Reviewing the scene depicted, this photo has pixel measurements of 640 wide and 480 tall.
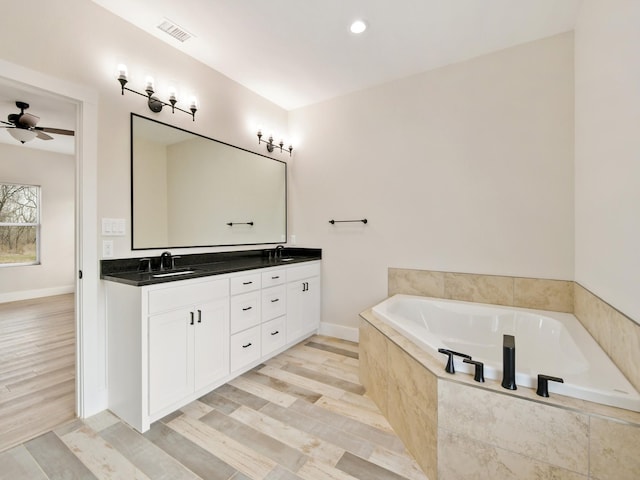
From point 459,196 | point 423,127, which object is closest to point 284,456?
point 459,196

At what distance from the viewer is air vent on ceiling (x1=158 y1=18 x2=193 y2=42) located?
2111 millimetres

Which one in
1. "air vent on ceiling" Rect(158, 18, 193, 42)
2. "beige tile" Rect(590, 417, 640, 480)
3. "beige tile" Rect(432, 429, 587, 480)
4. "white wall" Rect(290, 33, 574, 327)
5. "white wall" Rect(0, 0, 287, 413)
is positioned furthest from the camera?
"white wall" Rect(290, 33, 574, 327)

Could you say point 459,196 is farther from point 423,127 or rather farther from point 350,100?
point 350,100

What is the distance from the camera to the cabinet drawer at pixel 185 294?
1.76 m

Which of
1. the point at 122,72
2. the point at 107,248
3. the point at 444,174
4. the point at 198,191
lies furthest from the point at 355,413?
the point at 122,72

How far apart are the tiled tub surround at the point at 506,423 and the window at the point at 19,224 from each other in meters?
6.40

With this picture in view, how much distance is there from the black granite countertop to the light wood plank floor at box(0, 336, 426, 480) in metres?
0.88

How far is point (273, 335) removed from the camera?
2.67 metres

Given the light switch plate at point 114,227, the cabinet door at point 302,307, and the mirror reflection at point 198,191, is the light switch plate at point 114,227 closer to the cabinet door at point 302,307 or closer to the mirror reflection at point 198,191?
the mirror reflection at point 198,191

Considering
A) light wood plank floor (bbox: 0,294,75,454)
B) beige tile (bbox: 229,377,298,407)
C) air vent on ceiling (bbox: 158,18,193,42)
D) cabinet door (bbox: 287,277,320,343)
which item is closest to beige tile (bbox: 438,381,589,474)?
beige tile (bbox: 229,377,298,407)

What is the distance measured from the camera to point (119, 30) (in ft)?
6.68

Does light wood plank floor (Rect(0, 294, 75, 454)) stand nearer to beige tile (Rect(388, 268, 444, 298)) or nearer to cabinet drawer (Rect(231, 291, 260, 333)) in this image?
cabinet drawer (Rect(231, 291, 260, 333))

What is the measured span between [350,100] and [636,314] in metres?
2.85

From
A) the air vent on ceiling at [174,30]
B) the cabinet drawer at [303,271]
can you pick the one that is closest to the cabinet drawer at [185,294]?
the cabinet drawer at [303,271]
